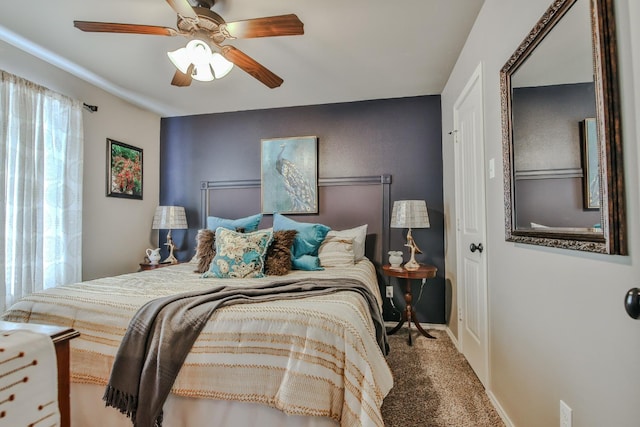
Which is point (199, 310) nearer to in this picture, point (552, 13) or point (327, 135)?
point (552, 13)

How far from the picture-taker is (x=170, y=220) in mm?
3463

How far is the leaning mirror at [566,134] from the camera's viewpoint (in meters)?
0.87

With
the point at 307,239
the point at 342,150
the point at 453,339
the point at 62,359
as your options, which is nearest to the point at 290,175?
the point at 342,150

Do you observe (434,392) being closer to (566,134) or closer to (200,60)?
(566,134)

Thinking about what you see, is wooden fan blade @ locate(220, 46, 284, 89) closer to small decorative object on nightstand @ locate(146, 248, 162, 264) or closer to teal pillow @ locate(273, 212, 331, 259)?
teal pillow @ locate(273, 212, 331, 259)

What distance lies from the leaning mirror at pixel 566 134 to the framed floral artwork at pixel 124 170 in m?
3.56

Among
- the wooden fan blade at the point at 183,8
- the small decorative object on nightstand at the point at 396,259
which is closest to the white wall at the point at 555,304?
the small decorative object on nightstand at the point at 396,259

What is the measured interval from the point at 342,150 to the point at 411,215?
1.12 m

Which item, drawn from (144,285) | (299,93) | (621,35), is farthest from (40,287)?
(621,35)

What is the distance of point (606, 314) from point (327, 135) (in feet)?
9.67

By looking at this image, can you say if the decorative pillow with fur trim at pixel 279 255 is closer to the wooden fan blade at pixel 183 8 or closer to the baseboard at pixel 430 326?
the baseboard at pixel 430 326

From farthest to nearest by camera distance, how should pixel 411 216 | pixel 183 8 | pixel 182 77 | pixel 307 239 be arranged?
1. pixel 411 216
2. pixel 307 239
3. pixel 182 77
4. pixel 183 8

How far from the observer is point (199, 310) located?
1.40 meters

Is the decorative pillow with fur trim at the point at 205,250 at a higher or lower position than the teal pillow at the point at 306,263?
higher
